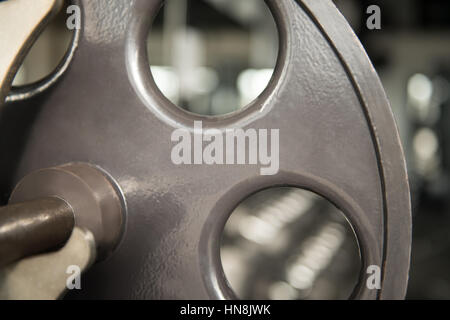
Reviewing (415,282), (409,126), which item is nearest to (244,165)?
(415,282)

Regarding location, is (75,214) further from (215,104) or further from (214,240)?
(215,104)

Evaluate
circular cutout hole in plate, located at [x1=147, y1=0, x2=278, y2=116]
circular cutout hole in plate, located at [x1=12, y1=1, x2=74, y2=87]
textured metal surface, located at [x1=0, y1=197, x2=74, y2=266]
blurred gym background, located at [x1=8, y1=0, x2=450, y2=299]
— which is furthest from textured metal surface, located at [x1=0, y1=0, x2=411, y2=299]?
circular cutout hole in plate, located at [x1=147, y1=0, x2=278, y2=116]

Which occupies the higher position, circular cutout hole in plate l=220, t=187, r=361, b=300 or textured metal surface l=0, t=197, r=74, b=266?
textured metal surface l=0, t=197, r=74, b=266

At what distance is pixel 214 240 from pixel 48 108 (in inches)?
5.7

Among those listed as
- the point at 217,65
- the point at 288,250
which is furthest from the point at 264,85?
the point at 217,65

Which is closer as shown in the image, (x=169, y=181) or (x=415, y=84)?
(x=169, y=181)

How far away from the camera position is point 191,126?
12.1 inches

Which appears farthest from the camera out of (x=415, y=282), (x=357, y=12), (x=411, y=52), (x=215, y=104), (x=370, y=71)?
(x=215, y=104)

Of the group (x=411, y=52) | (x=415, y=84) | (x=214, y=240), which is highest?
(x=411, y=52)

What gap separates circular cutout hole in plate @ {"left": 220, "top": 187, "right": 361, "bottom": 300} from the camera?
147cm

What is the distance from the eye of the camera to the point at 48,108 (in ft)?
1.08

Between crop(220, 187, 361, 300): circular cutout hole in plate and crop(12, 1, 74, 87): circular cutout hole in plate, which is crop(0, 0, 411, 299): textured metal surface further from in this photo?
crop(12, 1, 74, 87): circular cutout hole in plate

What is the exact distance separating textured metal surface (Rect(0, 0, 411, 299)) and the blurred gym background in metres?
1.06

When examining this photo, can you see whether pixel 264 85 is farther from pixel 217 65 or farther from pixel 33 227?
pixel 217 65
